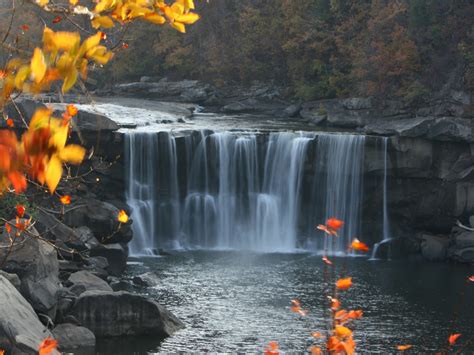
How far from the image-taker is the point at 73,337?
15.7 meters

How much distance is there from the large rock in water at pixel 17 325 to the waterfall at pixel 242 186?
43.8 feet

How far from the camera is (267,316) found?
59.4ft

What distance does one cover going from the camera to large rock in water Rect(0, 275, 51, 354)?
12969 millimetres

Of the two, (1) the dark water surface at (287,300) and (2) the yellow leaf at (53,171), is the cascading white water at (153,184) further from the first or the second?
(2) the yellow leaf at (53,171)

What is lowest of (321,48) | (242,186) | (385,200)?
(385,200)

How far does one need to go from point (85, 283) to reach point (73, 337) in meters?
3.11

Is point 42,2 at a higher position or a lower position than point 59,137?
higher

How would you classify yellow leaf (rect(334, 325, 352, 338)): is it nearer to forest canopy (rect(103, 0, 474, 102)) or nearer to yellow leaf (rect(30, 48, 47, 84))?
yellow leaf (rect(30, 48, 47, 84))

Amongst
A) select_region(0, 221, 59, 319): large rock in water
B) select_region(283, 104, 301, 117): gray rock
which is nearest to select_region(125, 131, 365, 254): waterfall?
select_region(283, 104, 301, 117): gray rock

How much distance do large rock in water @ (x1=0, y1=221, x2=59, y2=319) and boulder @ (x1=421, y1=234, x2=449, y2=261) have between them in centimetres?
1289

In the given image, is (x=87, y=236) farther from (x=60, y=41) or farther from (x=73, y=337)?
(x=60, y=41)

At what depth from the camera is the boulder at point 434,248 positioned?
25.8 meters

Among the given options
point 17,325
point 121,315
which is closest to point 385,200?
point 121,315

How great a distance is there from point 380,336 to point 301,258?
8461 mm
